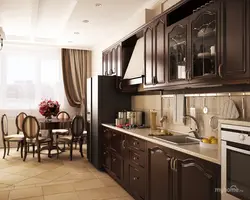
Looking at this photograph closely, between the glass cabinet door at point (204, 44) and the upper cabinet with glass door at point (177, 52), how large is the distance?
156 mm

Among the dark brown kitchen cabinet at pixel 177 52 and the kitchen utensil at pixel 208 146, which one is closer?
the kitchen utensil at pixel 208 146

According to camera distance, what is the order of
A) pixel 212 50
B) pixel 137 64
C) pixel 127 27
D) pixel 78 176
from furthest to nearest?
pixel 127 27
pixel 78 176
pixel 137 64
pixel 212 50

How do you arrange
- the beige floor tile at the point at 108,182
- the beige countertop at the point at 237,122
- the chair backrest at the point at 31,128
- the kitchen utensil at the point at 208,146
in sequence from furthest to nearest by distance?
the chair backrest at the point at 31,128, the beige floor tile at the point at 108,182, the kitchen utensil at the point at 208,146, the beige countertop at the point at 237,122

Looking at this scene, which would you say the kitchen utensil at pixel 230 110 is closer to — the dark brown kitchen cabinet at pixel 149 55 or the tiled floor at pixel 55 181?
the dark brown kitchen cabinet at pixel 149 55

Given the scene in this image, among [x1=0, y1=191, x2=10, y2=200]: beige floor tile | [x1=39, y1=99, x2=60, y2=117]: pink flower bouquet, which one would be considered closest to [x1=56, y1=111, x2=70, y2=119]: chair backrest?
[x1=39, y1=99, x2=60, y2=117]: pink flower bouquet

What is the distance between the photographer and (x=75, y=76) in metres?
7.64

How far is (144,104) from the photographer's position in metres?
4.48

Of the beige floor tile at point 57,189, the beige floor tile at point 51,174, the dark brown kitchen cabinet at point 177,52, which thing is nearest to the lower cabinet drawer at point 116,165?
the beige floor tile at point 57,189

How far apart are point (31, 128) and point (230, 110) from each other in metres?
4.31

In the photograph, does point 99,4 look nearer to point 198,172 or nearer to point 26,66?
point 198,172

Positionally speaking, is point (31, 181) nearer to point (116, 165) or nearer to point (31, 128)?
point (116, 165)

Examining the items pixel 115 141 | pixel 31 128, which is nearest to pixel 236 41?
pixel 115 141

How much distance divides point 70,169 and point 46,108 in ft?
5.60

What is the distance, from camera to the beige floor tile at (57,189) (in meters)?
3.68
